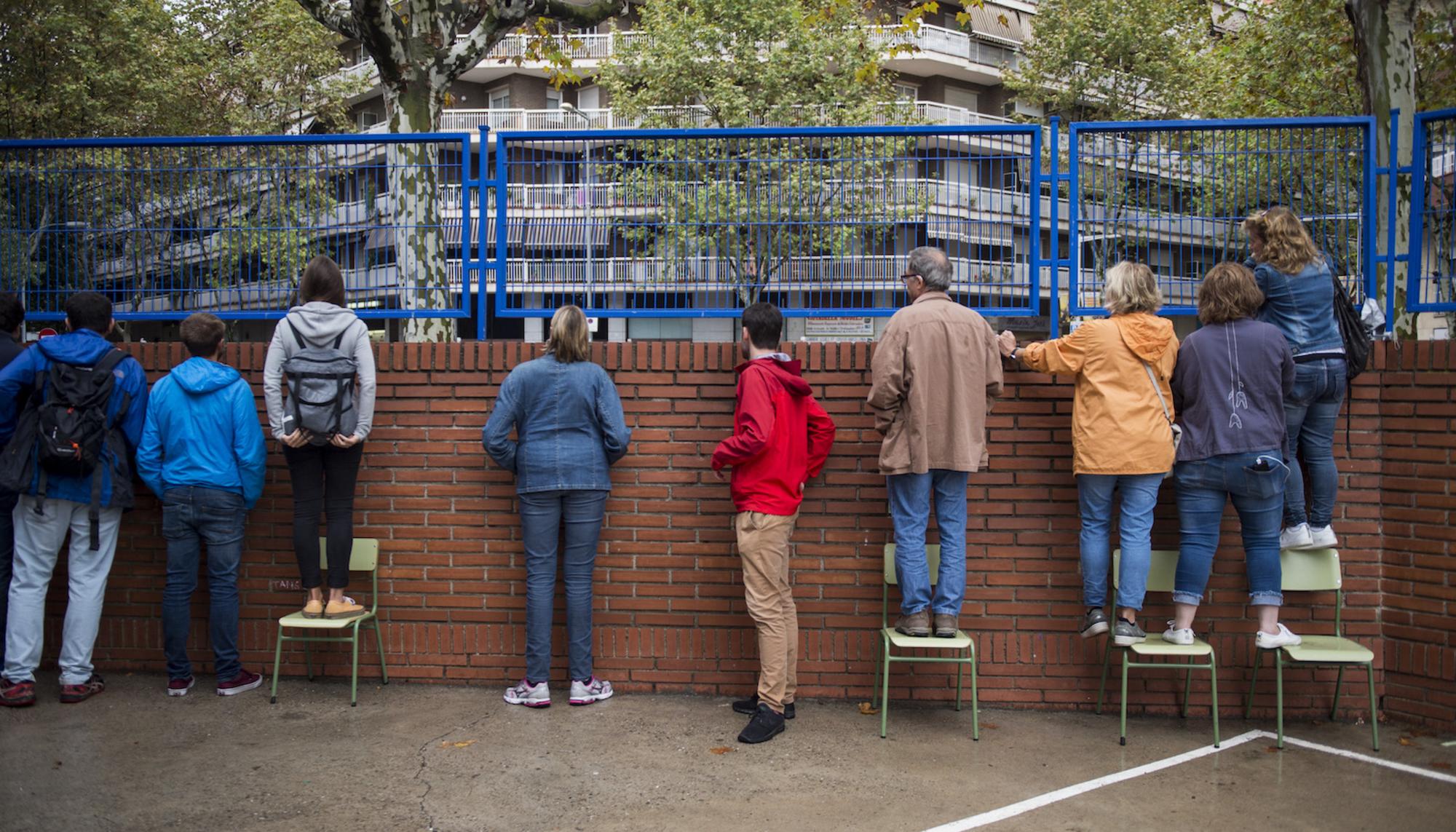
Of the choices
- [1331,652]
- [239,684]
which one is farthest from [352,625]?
[1331,652]

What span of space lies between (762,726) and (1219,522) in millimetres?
2538

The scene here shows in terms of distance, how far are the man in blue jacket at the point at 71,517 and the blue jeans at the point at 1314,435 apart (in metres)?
6.14

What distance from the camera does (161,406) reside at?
596cm

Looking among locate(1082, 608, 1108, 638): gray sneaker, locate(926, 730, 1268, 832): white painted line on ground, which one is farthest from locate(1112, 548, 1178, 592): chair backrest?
locate(926, 730, 1268, 832): white painted line on ground

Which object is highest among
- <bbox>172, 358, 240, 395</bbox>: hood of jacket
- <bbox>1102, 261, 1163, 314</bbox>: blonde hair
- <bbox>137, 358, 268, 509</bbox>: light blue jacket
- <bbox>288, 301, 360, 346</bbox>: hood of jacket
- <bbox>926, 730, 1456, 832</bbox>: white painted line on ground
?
<bbox>1102, 261, 1163, 314</bbox>: blonde hair

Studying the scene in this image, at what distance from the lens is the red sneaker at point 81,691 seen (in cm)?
595

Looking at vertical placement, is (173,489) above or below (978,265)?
below

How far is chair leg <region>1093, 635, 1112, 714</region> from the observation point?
589 centimetres

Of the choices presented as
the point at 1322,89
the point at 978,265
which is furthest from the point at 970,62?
the point at 978,265

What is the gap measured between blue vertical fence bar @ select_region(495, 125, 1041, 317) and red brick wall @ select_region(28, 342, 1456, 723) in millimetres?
430

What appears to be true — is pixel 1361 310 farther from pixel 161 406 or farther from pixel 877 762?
pixel 161 406

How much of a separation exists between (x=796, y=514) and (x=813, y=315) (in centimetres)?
117

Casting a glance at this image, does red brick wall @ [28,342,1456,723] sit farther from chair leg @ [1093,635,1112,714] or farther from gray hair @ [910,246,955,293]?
gray hair @ [910,246,955,293]

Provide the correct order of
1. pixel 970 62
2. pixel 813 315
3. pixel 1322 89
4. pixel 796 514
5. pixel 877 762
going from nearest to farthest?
1. pixel 877 762
2. pixel 796 514
3. pixel 813 315
4. pixel 1322 89
5. pixel 970 62
